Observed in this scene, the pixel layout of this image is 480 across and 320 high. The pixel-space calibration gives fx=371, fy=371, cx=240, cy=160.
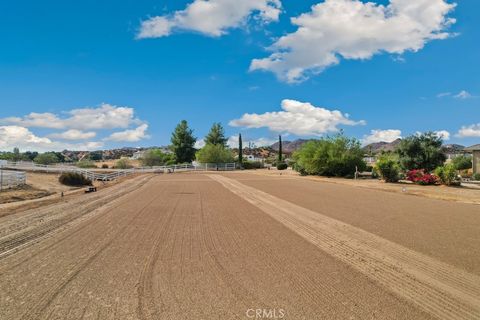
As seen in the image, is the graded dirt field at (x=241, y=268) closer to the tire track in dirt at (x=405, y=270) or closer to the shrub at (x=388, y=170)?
the tire track in dirt at (x=405, y=270)

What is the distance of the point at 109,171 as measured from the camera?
63531 mm

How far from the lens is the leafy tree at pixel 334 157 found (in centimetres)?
4291

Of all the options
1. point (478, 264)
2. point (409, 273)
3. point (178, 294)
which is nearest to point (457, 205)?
point (478, 264)

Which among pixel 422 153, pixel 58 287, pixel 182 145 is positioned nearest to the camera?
pixel 58 287

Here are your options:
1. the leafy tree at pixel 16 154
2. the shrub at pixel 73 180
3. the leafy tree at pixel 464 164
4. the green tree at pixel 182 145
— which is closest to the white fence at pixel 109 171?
the shrub at pixel 73 180

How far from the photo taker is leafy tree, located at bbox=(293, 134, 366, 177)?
42906mm

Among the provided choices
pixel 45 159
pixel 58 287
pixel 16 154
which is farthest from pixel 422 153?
pixel 16 154

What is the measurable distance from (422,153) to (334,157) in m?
9.23

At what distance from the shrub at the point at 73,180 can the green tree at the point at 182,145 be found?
184 feet

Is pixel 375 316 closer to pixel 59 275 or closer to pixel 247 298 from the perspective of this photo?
pixel 247 298

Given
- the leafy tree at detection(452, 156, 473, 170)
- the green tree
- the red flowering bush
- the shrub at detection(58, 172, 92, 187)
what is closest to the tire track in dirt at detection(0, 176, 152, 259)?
the red flowering bush

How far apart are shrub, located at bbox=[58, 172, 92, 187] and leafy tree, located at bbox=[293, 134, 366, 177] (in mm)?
25424

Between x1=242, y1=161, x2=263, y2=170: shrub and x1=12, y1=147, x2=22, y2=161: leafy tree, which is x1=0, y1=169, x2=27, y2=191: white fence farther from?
x1=12, y1=147, x2=22, y2=161: leafy tree

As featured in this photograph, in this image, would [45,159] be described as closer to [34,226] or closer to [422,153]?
[422,153]
